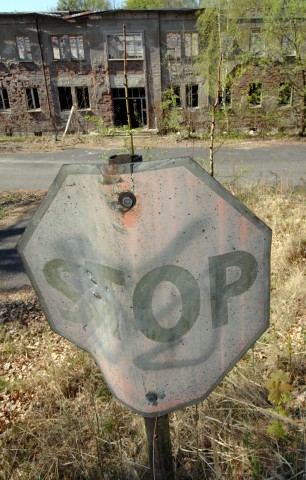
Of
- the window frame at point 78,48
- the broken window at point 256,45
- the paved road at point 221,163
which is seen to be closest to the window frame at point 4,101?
the window frame at point 78,48

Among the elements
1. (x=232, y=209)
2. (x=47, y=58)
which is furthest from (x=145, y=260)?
(x=47, y=58)

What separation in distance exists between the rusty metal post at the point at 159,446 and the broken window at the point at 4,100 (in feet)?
78.3

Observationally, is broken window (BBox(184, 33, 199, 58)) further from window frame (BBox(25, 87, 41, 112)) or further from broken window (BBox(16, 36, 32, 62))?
window frame (BBox(25, 87, 41, 112))

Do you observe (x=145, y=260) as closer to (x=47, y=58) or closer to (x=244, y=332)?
(x=244, y=332)

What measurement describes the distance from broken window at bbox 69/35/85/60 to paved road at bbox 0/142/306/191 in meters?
7.63

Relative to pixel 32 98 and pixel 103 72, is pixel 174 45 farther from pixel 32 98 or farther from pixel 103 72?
pixel 32 98

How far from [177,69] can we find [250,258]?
21411 mm

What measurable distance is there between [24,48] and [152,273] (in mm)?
23661

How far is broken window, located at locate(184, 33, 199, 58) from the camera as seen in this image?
64.6 ft

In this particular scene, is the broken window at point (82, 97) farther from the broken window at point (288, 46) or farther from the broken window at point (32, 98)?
the broken window at point (288, 46)

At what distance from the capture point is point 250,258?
982 millimetres

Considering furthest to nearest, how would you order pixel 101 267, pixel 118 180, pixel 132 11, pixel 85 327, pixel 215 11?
pixel 132 11 → pixel 215 11 → pixel 85 327 → pixel 101 267 → pixel 118 180

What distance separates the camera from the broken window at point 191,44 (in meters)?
19.7

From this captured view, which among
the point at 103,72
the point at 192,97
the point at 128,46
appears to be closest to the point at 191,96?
the point at 192,97
